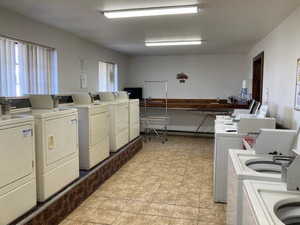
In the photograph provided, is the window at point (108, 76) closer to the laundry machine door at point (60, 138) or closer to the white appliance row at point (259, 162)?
the laundry machine door at point (60, 138)

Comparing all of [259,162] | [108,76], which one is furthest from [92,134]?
[108,76]

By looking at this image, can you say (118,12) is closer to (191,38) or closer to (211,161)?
(191,38)

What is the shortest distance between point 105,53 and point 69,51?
177 cm

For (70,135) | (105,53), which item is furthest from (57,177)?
→ (105,53)

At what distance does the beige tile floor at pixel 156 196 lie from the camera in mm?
2853

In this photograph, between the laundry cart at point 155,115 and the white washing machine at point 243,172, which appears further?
the laundry cart at point 155,115

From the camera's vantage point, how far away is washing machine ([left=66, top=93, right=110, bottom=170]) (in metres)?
3.65

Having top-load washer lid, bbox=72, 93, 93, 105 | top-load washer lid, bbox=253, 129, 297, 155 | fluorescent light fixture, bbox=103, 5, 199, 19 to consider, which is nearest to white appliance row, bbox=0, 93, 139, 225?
top-load washer lid, bbox=72, 93, 93, 105

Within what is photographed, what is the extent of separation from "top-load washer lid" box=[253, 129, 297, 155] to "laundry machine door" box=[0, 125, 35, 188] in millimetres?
2070

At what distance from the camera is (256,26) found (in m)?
4.41

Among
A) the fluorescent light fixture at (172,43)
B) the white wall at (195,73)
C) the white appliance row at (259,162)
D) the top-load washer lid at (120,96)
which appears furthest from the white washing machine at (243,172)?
the white wall at (195,73)

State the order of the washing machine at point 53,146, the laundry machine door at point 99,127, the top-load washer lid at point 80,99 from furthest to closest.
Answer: the top-load washer lid at point 80,99, the laundry machine door at point 99,127, the washing machine at point 53,146

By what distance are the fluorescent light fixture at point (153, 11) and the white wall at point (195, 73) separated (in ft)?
15.3

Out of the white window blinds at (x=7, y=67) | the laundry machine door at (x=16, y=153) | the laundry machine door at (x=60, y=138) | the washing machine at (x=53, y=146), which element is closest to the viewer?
the laundry machine door at (x=16, y=153)
